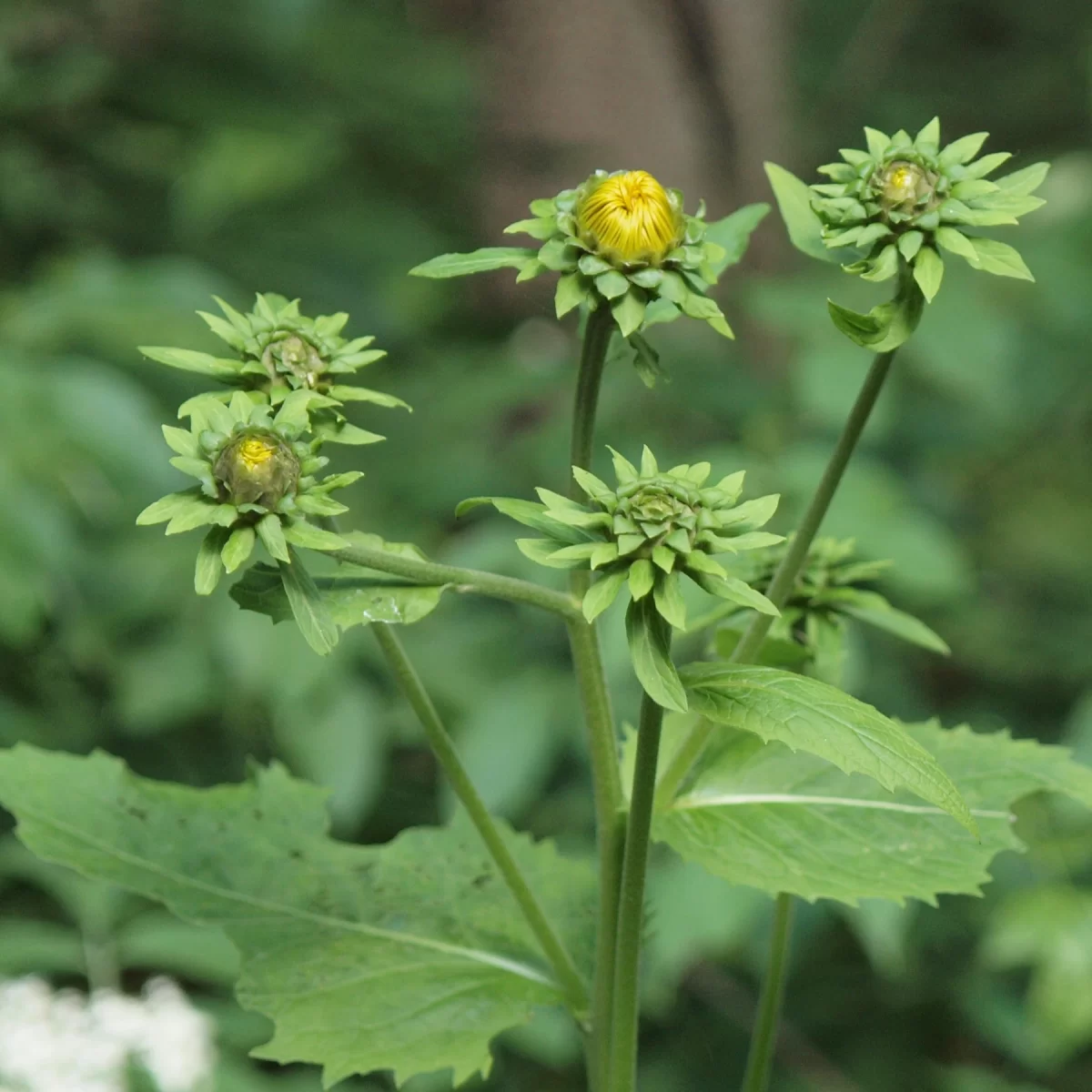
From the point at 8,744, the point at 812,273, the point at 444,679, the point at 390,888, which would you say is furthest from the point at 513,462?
the point at 390,888

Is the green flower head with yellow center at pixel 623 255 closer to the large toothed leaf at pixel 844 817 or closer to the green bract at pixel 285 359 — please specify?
the green bract at pixel 285 359

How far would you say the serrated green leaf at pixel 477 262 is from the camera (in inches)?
31.3

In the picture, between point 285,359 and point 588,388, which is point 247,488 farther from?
point 588,388

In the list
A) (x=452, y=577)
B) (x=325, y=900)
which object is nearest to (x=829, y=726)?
(x=452, y=577)

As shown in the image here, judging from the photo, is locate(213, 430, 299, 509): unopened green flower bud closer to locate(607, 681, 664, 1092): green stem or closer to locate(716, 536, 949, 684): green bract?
locate(607, 681, 664, 1092): green stem

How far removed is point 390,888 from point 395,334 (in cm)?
242

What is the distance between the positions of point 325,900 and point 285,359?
1.47 feet

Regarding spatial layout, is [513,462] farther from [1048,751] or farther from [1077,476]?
[1077,476]

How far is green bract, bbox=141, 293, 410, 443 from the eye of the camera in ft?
2.59

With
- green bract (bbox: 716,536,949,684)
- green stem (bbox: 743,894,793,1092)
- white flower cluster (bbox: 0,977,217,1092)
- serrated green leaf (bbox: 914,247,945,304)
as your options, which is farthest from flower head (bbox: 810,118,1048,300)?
white flower cluster (bbox: 0,977,217,1092)

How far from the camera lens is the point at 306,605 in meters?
0.75

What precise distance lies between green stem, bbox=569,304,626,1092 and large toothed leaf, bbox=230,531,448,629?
0.10 m

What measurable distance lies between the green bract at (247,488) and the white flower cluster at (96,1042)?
0.99 meters

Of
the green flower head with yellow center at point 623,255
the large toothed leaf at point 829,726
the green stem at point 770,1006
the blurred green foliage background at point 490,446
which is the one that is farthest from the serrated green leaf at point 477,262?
the blurred green foliage background at point 490,446
